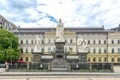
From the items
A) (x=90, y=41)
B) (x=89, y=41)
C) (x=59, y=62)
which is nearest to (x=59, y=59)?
(x=59, y=62)

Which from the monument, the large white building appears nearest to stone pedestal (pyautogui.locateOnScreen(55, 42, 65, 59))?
the monument

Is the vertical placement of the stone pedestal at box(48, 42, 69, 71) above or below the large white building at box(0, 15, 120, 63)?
below

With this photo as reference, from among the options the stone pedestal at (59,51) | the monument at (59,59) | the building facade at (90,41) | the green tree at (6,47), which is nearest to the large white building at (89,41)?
the building facade at (90,41)

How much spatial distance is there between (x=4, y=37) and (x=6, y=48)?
3635 millimetres

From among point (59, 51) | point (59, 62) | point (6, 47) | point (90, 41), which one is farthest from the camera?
point (90, 41)

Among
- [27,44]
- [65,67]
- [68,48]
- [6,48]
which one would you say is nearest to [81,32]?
[68,48]

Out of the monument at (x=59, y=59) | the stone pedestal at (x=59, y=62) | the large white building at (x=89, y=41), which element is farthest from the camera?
the large white building at (x=89, y=41)

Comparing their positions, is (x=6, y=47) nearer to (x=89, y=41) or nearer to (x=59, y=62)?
(x=89, y=41)

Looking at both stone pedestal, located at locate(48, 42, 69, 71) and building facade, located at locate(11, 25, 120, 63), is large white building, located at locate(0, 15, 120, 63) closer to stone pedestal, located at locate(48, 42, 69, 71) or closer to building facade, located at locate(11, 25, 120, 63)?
building facade, located at locate(11, 25, 120, 63)

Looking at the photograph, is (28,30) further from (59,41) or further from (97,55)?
(59,41)

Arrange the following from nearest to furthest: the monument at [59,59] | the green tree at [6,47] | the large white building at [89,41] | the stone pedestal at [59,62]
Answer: the stone pedestal at [59,62], the monument at [59,59], the green tree at [6,47], the large white building at [89,41]

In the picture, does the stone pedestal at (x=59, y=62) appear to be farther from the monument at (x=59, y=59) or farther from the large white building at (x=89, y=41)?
the large white building at (x=89, y=41)

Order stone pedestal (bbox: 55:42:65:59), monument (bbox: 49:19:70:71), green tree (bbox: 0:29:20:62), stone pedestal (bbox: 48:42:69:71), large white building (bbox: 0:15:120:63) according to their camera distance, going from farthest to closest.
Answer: large white building (bbox: 0:15:120:63) → green tree (bbox: 0:29:20:62) → stone pedestal (bbox: 55:42:65:59) → monument (bbox: 49:19:70:71) → stone pedestal (bbox: 48:42:69:71)

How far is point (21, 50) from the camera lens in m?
103
